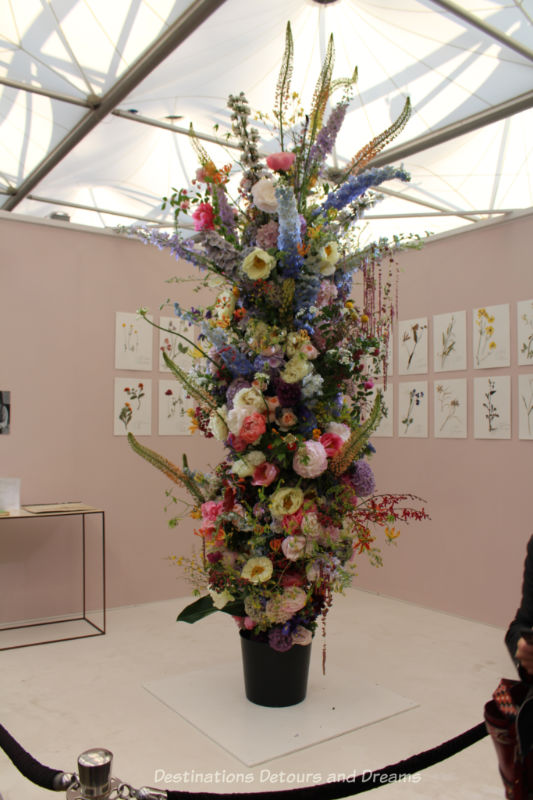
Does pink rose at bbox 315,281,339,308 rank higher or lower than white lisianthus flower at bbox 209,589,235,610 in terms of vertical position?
higher

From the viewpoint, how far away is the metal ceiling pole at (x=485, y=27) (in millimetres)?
4105

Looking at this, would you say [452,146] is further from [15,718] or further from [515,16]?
[15,718]

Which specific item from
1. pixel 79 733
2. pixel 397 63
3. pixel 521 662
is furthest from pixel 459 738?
pixel 397 63

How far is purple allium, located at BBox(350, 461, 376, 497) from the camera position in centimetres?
293

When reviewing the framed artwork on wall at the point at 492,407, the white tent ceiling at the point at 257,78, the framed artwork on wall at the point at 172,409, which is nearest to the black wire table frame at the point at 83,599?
the framed artwork on wall at the point at 172,409

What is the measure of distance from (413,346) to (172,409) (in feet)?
6.09

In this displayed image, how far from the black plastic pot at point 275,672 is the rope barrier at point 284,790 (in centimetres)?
133

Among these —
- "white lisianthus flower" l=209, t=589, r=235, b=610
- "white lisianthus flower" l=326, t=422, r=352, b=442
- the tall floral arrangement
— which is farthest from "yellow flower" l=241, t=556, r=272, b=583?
"white lisianthus flower" l=326, t=422, r=352, b=442

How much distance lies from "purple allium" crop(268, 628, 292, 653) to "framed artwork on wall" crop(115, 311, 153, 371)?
257cm

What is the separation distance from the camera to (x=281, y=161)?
283 centimetres

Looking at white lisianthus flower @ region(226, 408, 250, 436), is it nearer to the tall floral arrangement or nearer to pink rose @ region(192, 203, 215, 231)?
the tall floral arrangement

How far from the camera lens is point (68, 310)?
4.65 meters

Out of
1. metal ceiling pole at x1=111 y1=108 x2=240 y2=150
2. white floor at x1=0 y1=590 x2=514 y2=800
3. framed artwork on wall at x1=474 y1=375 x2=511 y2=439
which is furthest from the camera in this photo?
metal ceiling pole at x1=111 y1=108 x2=240 y2=150

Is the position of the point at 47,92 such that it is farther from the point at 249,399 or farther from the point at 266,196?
the point at 249,399
